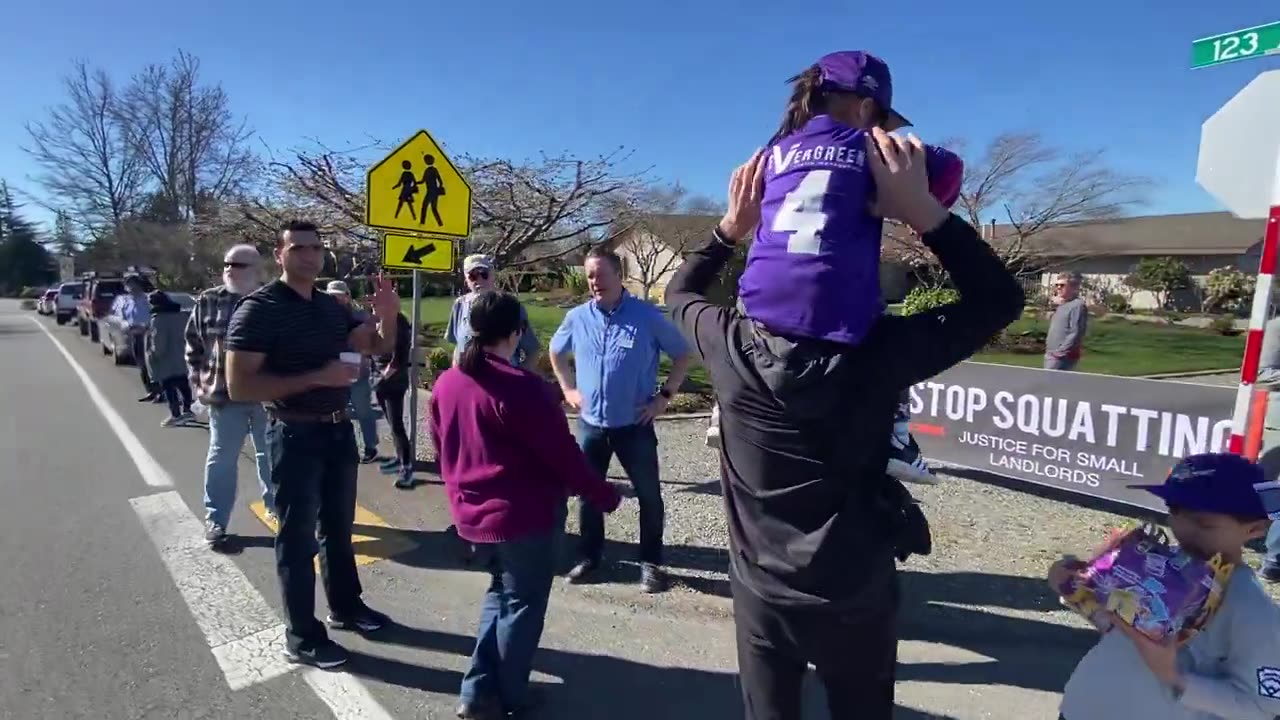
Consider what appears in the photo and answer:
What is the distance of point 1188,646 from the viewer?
1807 millimetres

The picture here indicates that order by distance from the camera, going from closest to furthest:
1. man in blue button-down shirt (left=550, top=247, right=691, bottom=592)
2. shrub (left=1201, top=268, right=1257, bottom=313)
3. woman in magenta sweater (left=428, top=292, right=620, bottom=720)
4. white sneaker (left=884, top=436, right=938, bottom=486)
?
white sneaker (left=884, top=436, right=938, bottom=486)
woman in magenta sweater (left=428, top=292, right=620, bottom=720)
man in blue button-down shirt (left=550, top=247, right=691, bottom=592)
shrub (left=1201, top=268, right=1257, bottom=313)

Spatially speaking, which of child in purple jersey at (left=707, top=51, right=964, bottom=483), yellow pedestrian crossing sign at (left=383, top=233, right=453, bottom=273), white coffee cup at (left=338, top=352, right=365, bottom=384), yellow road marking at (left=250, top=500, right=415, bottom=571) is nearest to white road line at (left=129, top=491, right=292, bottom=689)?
yellow road marking at (left=250, top=500, right=415, bottom=571)

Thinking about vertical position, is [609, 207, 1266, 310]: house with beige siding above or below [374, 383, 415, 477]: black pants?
above

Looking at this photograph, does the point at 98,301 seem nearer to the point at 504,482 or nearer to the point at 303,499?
the point at 303,499

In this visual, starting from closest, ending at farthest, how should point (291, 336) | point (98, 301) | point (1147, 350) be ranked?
point (291, 336) → point (98, 301) → point (1147, 350)

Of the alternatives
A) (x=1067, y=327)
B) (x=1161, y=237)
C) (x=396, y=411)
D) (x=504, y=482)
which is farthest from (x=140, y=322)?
(x=1161, y=237)

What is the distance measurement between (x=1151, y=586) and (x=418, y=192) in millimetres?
5842

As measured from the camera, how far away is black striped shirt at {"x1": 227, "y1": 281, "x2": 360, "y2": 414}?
3473 mm

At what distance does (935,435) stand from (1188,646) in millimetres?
5834

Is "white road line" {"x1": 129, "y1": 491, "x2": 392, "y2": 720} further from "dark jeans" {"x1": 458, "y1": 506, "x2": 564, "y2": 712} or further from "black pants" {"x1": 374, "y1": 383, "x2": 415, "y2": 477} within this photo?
"black pants" {"x1": 374, "y1": 383, "x2": 415, "y2": 477}

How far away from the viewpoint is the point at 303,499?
3568mm

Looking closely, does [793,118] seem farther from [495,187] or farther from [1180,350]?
[1180,350]

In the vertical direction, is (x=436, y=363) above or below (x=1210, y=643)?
below

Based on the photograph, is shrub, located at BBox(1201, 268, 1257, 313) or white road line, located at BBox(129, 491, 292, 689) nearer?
white road line, located at BBox(129, 491, 292, 689)
